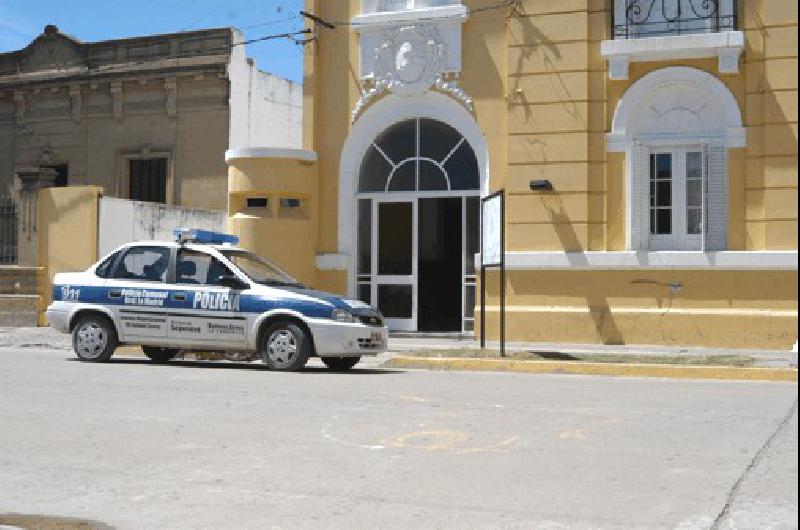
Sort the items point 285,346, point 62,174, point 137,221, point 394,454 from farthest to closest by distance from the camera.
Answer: point 62,174 → point 137,221 → point 285,346 → point 394,454

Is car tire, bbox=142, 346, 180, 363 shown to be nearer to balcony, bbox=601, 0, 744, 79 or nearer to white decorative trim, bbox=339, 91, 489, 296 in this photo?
white decorative trim, bbox=339, 91, 489, 296

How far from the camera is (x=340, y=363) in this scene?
14.7 m

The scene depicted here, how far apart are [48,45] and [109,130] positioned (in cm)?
312

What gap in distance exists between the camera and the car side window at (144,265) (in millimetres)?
14922

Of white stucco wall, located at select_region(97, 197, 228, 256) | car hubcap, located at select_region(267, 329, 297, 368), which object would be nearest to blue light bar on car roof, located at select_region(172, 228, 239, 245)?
car hubcap, located at select_region(267, 329, 297, 368)

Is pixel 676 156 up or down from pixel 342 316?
up

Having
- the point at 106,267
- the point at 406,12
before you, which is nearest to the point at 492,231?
the point at 406,12

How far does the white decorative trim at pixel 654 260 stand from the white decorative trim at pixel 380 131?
1.72m

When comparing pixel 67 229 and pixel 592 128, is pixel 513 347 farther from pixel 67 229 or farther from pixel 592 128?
pixel 67 229

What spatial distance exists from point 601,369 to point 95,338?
689 cm

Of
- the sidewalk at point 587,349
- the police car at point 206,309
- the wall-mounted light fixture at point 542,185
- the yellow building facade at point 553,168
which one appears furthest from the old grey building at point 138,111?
the police car at point 206,309

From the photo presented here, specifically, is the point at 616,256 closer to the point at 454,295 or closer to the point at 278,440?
the point at 454,295

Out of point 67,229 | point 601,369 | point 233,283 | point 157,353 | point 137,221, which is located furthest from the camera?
point 137,221

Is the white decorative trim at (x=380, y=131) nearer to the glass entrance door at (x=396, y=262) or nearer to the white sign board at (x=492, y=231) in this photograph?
the glass entrance door at (x=396, y=262)
